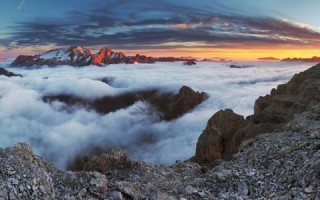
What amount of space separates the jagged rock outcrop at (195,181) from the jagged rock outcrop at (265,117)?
32.0 m

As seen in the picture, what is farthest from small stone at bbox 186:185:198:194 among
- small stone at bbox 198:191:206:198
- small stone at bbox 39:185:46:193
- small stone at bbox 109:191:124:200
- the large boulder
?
the large boulder

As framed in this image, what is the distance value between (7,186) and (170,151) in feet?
543

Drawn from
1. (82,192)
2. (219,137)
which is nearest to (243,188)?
(82,192)

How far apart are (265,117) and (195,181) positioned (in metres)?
49.8

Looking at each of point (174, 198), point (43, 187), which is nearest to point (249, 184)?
point (174, 198)

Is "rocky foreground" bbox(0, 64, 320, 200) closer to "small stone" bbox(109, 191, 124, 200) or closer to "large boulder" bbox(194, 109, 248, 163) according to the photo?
"small stone" bbox(109, 191, 124, 200)

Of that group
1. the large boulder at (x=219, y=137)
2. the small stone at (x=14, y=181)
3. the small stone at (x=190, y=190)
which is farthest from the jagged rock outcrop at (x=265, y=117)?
the small stone at (x=14, y=181)

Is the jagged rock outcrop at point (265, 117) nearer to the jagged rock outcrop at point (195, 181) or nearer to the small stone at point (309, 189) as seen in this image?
the jagged rock outcrop at point (195, 181)

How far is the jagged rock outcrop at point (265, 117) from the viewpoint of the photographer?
61.2m

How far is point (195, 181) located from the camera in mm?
21219

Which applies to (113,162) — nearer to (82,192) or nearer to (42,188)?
(82,192)

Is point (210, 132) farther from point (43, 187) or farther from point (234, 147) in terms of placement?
point (43, 187)

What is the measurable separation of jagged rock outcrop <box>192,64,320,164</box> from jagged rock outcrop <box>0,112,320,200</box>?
32042 millimetres

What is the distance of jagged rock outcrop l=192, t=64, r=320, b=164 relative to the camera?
61156 mm
